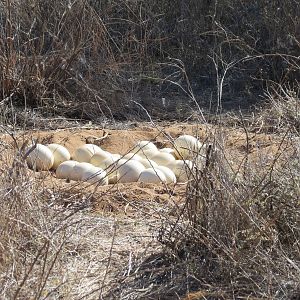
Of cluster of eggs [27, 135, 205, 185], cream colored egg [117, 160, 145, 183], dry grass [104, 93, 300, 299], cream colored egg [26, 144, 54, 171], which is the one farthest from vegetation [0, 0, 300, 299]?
cream colored egg [117, 160, 145, 183]

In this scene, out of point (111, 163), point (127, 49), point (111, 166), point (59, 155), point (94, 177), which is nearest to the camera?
point (94, 177)

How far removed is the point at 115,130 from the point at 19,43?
1.53 meters

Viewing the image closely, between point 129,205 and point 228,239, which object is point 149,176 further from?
point 228,239

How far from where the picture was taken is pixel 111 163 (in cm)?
658

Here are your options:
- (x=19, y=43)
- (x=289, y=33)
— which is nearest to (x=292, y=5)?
(x=289, y=33)

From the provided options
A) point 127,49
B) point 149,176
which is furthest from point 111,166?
point 127,49

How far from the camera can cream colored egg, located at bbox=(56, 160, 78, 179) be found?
6570 millimetres

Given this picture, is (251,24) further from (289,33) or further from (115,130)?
(115,130)

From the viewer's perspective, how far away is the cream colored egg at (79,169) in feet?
21.2

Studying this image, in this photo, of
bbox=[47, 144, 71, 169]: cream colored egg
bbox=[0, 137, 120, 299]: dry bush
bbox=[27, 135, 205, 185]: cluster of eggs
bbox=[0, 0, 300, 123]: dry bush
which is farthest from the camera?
bbox=[0, 0, 300, 123]: dry bush

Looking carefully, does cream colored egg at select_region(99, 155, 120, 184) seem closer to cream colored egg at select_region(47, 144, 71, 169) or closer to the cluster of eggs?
the cluster of eggs

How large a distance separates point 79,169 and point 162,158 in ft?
2.17

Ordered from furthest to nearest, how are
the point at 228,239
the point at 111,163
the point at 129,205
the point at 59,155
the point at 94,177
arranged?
the point at 59,155 → the point at 111,163 → the point at 94,177 → the point at 129,205 → the point at 228,239

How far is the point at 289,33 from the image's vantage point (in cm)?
1049
